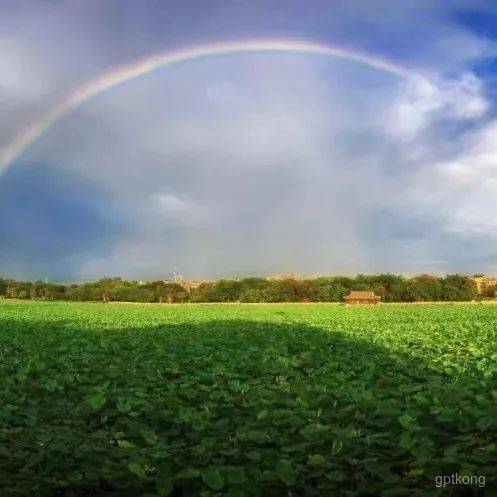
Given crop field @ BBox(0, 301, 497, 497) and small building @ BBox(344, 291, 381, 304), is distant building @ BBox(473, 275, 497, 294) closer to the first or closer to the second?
small building @ BBox(344, 291, 381, 304)

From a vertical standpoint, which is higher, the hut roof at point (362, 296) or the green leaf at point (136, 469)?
the hut roof at point (362, 296)

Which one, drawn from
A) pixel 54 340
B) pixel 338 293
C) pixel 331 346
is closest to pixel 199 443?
pixel 331 346

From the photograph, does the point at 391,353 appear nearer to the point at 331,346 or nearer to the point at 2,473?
the point at 331,346

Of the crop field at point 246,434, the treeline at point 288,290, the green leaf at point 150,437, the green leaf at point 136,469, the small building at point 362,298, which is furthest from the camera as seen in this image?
the treeline at point 288,290

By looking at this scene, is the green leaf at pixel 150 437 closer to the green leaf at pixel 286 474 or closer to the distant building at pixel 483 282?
the green leaf at pixel 286 474

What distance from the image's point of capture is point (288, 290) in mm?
92312

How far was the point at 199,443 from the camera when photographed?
5.53m

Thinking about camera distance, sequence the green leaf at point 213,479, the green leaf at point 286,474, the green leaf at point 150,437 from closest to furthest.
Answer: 1. the green leaf at point 213,479
2. the green leaf at point 286,474
3. the green leaf at point 150,437

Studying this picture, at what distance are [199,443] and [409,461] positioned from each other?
201 centimetres

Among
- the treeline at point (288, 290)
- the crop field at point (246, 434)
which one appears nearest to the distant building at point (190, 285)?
the treeline at point (288, 290)

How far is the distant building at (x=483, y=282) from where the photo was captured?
9219cm

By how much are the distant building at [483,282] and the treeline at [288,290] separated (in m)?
2.94

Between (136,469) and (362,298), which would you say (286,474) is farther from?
(362,298)

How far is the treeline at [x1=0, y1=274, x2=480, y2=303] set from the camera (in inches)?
3526
